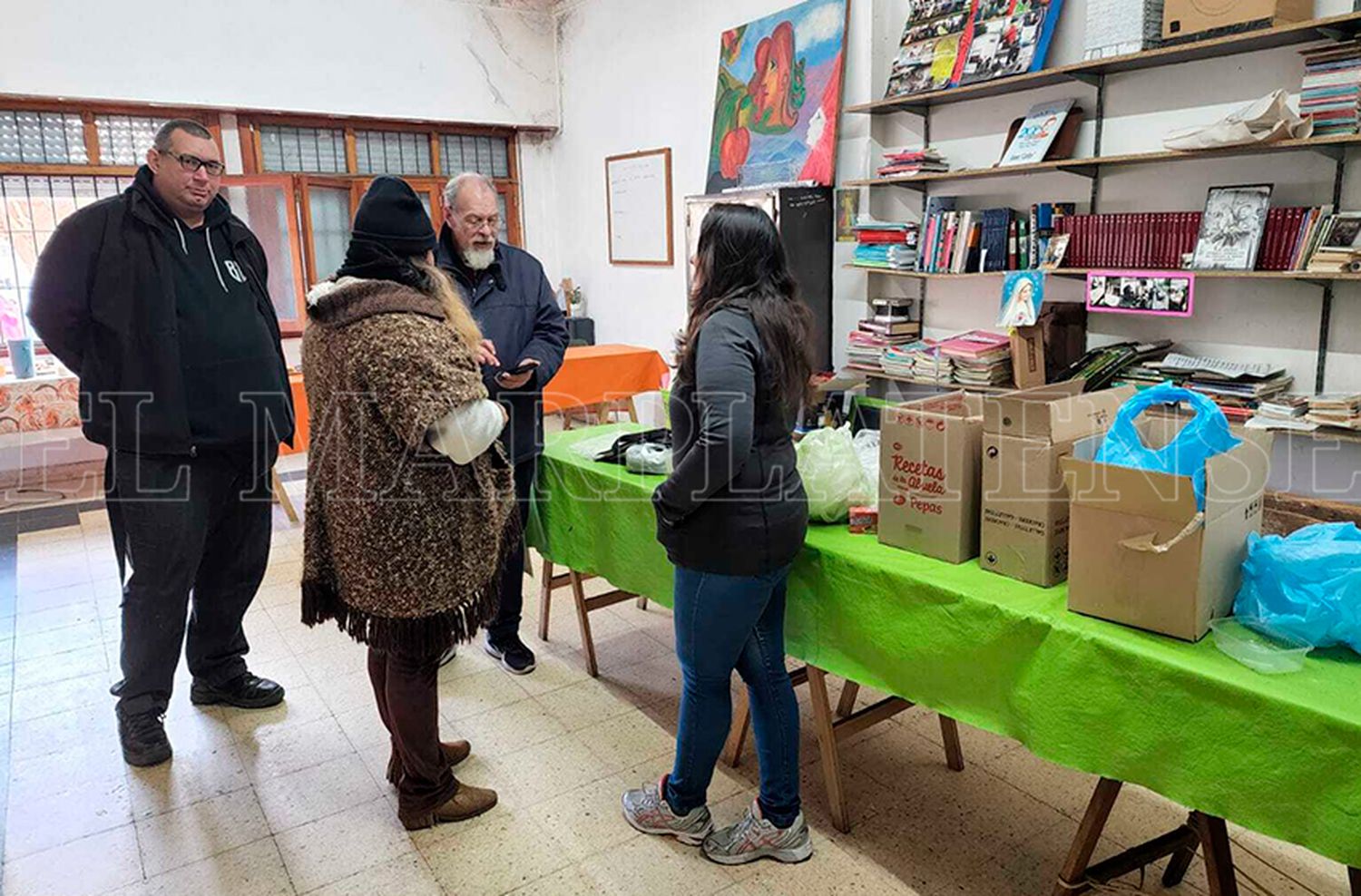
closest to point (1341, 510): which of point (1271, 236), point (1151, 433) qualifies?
point (1271, 236)

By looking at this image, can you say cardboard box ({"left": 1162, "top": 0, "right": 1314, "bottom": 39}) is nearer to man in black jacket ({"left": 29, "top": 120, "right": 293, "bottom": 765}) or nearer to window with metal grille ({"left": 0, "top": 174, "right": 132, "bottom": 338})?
man in black jacket ({"left": 29, "top": 120, "right": 293, "bottom": 765})

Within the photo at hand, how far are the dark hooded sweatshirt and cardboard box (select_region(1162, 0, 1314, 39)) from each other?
10.2ft

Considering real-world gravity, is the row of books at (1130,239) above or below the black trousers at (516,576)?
above

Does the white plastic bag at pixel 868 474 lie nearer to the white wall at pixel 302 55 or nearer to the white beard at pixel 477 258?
the white beard at pixel 477 258

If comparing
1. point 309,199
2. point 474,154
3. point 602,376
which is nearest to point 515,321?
point 602,376

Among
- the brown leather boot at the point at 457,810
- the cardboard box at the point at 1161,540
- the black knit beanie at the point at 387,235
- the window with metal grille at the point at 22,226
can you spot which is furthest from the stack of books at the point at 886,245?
the window with metal grille at the point at 22,226

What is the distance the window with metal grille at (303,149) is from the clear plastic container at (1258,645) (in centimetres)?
661

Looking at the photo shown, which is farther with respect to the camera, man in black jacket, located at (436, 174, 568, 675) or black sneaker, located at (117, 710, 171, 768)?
man in black jacket, located at (436, 174, 568, 675)

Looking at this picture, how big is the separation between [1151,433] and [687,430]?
0.93 meters

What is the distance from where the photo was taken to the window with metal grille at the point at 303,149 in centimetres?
632

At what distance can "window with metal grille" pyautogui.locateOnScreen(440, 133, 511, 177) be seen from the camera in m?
7.12

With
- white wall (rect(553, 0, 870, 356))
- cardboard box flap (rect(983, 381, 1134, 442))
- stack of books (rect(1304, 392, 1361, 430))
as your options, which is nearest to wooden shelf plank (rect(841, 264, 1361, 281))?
Result: stack of books (rect(1304, 392, 1361, 430))

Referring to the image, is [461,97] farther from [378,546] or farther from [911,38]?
[378,546]

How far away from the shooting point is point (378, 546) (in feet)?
6.31
